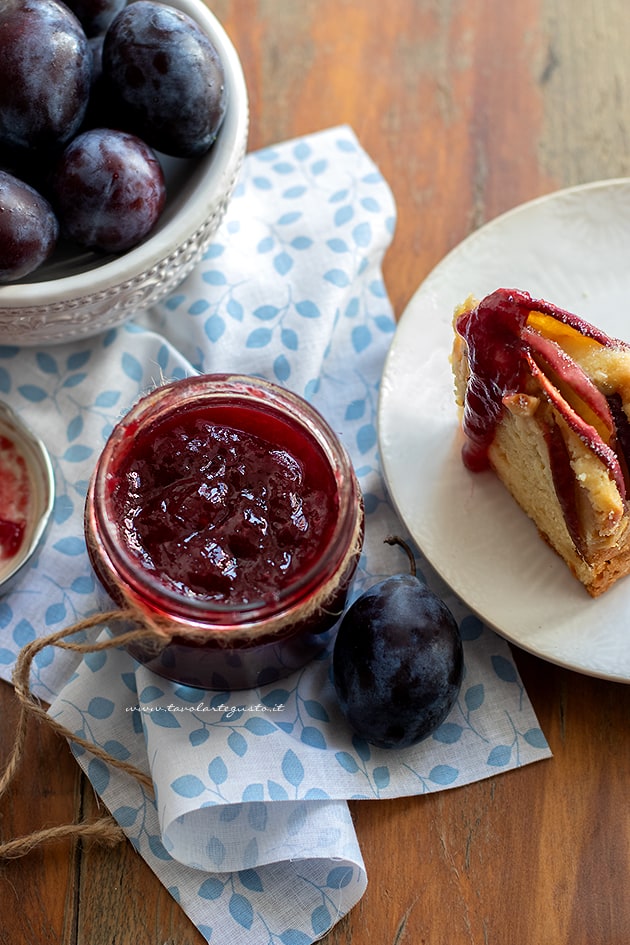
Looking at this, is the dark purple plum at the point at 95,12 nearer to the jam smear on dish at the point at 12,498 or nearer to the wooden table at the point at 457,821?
the wooden table at the point at 457,821

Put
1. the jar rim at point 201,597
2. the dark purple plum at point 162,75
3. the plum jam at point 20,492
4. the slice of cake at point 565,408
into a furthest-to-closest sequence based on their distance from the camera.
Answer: the plum jam at point 20,492, the dark purple plum at point 162,75, the slice of cake at point 565,408, the jar rim at point 201,597

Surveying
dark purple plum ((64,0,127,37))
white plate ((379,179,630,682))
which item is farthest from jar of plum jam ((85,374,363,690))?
dark purple plum ((64,0,127,37))

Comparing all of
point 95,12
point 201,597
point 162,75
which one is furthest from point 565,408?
point 95,12

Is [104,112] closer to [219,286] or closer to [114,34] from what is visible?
[114,34]

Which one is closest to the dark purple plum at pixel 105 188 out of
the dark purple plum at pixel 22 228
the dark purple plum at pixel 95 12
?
the dark purple plum at pixel 22 228

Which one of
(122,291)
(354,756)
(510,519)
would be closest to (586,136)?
(510,519)
